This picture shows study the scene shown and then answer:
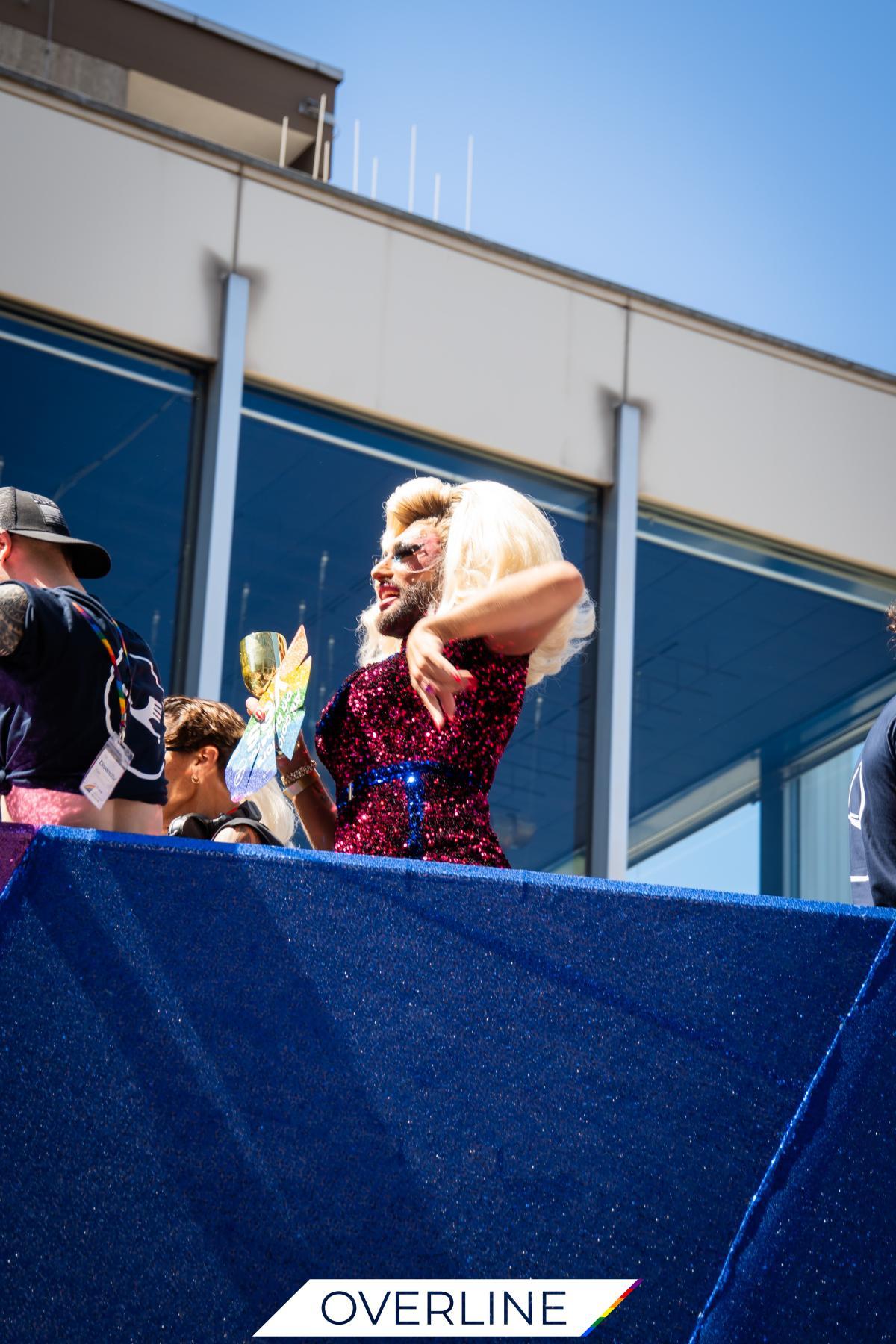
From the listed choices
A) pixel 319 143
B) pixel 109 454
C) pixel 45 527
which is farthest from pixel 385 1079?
pixel 319 143

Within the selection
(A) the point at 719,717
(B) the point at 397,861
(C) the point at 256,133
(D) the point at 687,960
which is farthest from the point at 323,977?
(C) the point at 256,133

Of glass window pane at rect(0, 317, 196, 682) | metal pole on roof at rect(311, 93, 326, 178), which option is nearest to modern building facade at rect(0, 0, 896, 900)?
glass window pane at rect(0, 317, 196, 682)

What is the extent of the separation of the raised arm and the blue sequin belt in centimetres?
12

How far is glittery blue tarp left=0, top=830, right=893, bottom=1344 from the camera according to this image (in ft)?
6.47

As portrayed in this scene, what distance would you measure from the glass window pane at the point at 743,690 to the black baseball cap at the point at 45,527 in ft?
14.6

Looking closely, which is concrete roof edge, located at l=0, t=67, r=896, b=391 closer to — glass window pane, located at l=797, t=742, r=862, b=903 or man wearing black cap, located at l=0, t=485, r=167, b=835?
glass window pane, located at l=797, t=742, r=862, b=903

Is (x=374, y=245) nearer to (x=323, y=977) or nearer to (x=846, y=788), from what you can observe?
(x=846, y=788)

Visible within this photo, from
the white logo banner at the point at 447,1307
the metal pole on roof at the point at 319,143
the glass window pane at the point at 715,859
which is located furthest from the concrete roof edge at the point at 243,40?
the white logo banner at the point at 447,1307

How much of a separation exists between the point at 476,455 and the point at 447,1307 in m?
5.25

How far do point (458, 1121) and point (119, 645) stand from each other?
2.93ft

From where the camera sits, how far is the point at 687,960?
2254mm

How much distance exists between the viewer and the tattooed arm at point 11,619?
7.61 feet

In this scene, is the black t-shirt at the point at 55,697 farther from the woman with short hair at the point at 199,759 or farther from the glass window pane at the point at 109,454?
the glass window pane at the point at 109,454

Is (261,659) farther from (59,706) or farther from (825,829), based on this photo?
(825,829)
